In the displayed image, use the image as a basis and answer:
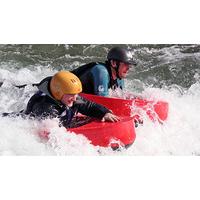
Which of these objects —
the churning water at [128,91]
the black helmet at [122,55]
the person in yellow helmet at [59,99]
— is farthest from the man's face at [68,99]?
the black helmet at [122,55]

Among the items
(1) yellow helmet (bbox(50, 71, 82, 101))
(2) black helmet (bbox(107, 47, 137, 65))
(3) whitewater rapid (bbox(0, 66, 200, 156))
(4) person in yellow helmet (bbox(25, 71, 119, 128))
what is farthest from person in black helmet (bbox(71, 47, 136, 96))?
(1) yellow helmet (bbox(50, 71, 82, 101))

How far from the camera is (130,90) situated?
12.6 feet

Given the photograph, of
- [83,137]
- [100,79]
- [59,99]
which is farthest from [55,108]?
[100,79]

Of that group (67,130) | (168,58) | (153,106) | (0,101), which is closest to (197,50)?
(153,106)

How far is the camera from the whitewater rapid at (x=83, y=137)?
9.37ft

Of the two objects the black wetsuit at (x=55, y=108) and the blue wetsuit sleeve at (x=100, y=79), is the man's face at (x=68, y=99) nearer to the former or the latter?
the black wetsuit at (x=55, y=108)

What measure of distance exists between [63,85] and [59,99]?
0.09 metres

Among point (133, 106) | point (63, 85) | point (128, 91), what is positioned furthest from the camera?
point (128, 91)

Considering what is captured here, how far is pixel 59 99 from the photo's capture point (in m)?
2.88

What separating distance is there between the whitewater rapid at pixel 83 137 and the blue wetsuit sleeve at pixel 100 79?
278mm

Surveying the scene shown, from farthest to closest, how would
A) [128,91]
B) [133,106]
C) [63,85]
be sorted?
[128,91], [133,106], [63,85]

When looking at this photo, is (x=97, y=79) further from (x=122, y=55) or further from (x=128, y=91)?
(x=128, y=91)

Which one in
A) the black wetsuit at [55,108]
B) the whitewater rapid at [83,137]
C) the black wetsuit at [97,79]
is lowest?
the whitewater rapid at [83,137]

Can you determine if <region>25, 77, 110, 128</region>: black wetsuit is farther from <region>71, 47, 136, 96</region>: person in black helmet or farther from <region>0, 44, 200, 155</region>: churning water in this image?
<region>71, 47, 136, 96</region>: person in black helmet
